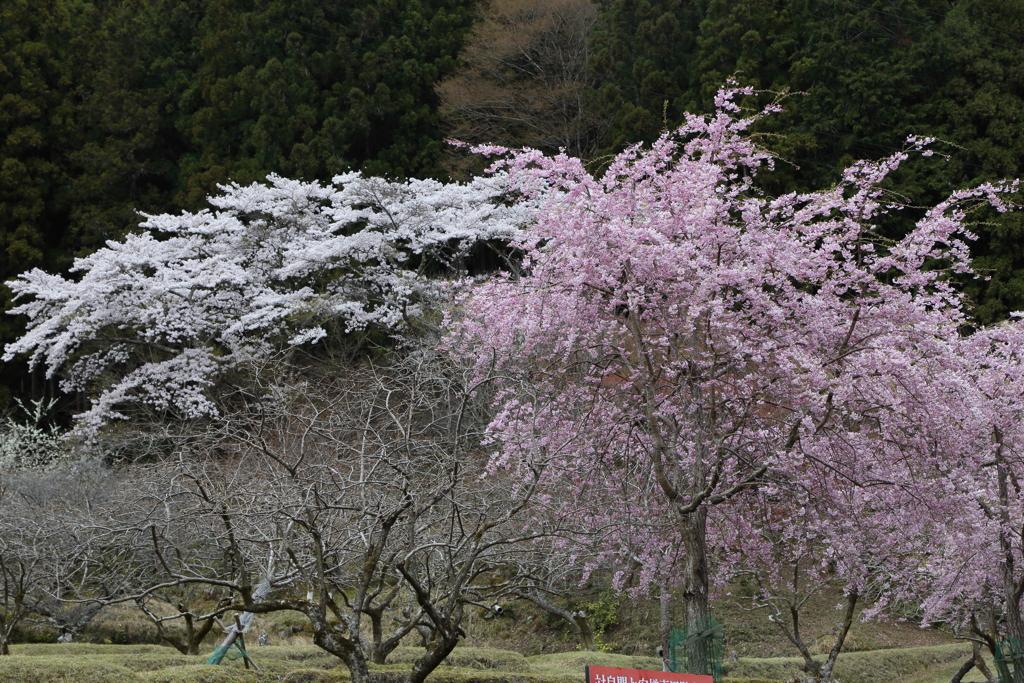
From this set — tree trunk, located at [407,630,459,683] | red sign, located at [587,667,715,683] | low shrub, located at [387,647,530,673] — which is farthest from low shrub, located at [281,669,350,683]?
low shrub, located at [387,647,530,673]

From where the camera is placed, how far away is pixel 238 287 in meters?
19.1

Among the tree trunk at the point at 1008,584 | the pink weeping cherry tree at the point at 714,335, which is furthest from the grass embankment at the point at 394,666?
the tree trunk at the point at 1008,584

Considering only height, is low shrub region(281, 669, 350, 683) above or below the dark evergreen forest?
below

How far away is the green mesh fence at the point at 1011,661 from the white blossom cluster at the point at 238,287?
11256mm

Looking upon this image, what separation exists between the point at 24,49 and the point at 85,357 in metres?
10.3

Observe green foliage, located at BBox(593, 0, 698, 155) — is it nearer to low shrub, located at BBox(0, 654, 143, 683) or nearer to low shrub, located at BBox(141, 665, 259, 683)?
low shrub, located at BBox(141, 665, 259, 683)

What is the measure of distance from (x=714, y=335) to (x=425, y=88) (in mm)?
18314

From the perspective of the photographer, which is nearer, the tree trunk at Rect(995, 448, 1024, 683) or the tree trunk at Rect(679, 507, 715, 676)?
the tree trunk at Rect(679, 507, 715, 676)

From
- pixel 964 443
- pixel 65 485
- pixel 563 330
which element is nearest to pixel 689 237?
pixel 563 330

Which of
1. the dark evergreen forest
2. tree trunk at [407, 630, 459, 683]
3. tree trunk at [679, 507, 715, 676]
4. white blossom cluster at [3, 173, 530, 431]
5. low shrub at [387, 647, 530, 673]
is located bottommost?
low shrub at [387, 647, 530, 673]

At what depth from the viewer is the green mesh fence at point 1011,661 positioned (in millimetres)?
8156

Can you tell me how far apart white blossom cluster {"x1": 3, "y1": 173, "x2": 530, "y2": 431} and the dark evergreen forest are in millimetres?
3137

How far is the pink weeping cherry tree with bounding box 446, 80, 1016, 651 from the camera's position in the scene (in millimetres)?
7727

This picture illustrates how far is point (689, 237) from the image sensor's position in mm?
8156
